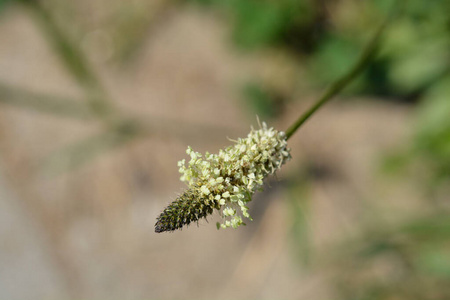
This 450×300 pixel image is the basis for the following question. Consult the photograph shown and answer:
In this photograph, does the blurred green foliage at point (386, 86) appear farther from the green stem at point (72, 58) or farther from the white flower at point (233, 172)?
the white flower at point (233, 172)

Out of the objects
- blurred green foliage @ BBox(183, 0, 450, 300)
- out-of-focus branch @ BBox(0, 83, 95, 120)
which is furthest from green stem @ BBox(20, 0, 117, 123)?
blurred green foliage @ BBox(183, 0, 450, 300)

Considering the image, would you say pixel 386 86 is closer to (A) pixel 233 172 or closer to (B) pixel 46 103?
(A) pixel 233 172

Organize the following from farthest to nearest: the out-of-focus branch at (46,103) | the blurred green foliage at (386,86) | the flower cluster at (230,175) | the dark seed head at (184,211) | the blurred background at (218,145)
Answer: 1. the out-of-focus branch at (46,103)
2. the blurred background at (218,145)
3. the blurred green foliage at (386,86)
4. the flower cluster at (230,175)
5. the dark seed head at (184,211)

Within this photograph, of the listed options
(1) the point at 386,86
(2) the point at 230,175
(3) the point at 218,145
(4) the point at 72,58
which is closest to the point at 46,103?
(4) the point at 72,58

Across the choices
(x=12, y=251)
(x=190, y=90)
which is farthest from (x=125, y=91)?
(x=12, y=251)

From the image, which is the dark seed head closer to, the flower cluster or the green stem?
the flower cluster

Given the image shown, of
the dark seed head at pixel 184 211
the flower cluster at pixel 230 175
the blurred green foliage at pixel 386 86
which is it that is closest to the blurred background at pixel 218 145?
the blurred green foliage at pixel 386 86
